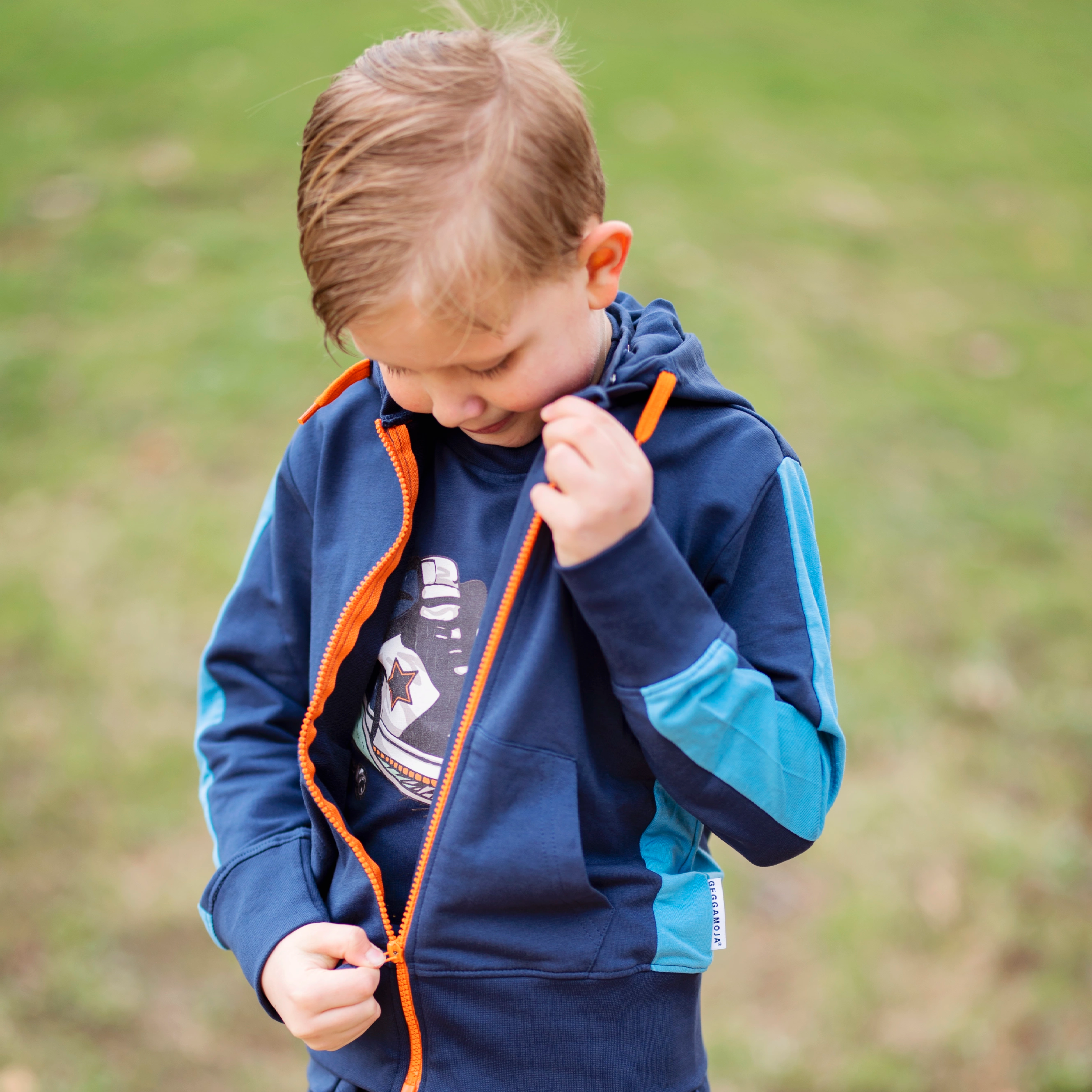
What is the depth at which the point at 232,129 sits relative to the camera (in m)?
6.04

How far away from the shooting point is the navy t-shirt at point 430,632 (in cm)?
126

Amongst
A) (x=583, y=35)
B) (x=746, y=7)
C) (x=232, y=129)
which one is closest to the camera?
(x=232, y=129)

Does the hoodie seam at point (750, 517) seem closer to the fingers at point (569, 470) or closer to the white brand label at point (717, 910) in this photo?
the fingers at point (569, 470)

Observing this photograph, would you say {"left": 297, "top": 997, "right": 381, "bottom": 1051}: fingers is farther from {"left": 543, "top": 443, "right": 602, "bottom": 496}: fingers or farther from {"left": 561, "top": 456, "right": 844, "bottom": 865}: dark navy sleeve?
{"left": 543, "top": 443, "right": 602, "bottom": 496}: fingers

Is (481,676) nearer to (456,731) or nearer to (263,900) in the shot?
(456,731)

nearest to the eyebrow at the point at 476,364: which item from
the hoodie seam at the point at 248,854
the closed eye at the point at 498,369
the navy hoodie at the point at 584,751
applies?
the closed eye at the point at 498,369

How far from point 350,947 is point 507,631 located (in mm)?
420

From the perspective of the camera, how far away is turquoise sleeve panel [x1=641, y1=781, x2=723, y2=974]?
1.20 meters

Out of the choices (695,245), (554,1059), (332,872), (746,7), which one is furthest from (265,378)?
(746,7)

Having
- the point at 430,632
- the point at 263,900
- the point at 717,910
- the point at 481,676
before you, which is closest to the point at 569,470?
the point at 481,676

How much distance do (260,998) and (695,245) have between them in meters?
4.77

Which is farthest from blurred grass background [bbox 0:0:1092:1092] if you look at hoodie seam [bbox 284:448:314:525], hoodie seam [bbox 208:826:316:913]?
hoodie seam [bbox 284:448:314:525]

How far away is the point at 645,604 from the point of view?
1.04 meters

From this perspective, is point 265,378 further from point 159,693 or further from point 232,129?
point 232,129
